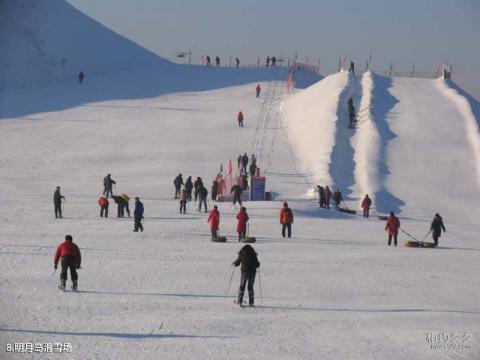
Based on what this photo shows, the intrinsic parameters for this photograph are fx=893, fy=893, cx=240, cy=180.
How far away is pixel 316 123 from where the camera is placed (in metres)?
45.5

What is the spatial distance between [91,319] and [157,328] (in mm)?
1063

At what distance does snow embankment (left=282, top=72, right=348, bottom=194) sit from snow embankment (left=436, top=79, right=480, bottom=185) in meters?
6.27

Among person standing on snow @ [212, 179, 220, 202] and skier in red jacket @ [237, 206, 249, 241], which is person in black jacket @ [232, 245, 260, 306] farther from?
person standing on snow @ [212, 179, 220, 202]

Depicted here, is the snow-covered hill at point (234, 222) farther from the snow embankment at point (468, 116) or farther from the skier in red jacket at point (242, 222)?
the skier in red jacket at point (242, 222)

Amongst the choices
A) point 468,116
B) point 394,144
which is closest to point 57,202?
point 394,144

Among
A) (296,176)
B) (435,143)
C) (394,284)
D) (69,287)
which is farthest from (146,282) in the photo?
(435,143)

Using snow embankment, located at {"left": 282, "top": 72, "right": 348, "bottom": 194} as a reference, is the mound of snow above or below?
above

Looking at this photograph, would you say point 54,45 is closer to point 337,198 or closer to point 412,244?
point 337,198

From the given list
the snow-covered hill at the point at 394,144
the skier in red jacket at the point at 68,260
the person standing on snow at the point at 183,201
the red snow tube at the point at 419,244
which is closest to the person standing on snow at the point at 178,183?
the person standing on snow at the point at 183,201

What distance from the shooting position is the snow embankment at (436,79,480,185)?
42.1 meters

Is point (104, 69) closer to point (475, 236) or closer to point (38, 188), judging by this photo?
point (38, 188)

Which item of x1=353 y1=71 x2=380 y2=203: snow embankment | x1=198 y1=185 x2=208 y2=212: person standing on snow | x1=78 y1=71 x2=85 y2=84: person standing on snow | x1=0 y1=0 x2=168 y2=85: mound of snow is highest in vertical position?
x1=0 y1=0 x2=168 y2=85: mound of snow

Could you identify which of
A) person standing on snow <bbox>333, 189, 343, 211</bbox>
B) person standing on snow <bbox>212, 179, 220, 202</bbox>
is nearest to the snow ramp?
person standing on snow <bbox>333, 189, 343, 211</bbox>

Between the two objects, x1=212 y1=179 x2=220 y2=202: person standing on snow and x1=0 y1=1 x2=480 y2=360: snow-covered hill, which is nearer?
x1=0 y1=1 x2=480 y2=360: snow-covered hill
